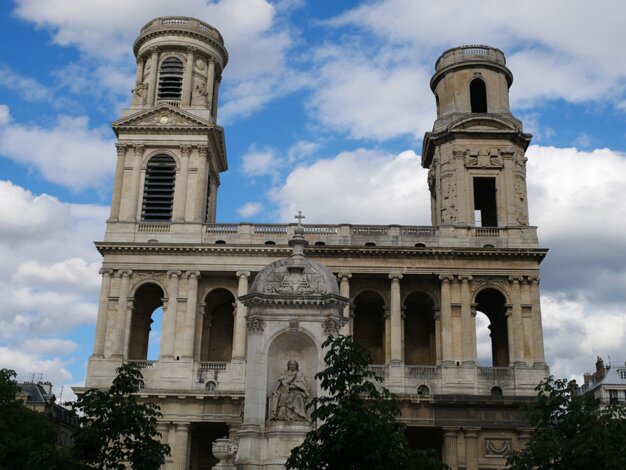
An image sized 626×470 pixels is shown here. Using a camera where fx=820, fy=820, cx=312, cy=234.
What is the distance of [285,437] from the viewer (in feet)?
70.1

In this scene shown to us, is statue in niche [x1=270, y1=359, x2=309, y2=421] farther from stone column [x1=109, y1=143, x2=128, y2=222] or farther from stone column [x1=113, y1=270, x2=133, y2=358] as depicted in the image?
stone column [x1=109, y1=143, x2=128, y2=222]

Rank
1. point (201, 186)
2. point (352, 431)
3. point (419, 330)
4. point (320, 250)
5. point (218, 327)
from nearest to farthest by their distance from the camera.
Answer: point (352, 431), point (320, 250), point (201, 186), point (218, 327), point (419, 330)

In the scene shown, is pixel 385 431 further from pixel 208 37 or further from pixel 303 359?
pixel 208 37

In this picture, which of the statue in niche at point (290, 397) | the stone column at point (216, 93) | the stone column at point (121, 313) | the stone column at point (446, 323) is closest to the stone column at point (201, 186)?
the stone column at point (121, 313)

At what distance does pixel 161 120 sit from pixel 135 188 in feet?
15.1

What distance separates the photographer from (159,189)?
4941 cm

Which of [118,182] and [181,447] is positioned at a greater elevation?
[118,182]

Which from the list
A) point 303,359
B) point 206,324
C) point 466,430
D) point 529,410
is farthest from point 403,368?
point 303,359

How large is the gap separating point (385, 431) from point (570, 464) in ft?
25.5

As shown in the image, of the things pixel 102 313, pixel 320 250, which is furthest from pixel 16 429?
pixel 320 250

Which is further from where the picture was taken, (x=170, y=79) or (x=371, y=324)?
(x=170, y=79)

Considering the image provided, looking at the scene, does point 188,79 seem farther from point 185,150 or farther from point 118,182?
point 118,182

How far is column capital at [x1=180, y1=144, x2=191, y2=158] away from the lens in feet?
163

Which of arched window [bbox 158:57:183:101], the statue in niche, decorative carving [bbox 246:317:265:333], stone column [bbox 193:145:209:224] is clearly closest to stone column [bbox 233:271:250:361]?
stone column [bbox 193:145:209:224]
